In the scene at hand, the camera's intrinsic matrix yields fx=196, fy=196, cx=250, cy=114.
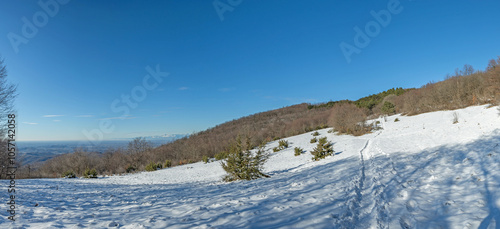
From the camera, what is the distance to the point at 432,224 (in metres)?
3.46

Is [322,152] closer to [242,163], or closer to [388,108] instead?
[242,163]

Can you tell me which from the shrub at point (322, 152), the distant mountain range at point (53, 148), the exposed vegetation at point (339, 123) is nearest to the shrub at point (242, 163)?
the exposed vegetation at point (339, 123)

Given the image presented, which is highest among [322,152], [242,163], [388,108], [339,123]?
[388,108]

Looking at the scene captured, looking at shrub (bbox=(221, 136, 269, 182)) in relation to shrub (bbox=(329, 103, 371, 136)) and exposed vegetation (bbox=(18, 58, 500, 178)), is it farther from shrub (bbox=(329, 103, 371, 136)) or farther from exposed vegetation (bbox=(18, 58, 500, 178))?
shrub (bbox=(329, 103, 371, 136))

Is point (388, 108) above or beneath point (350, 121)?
above

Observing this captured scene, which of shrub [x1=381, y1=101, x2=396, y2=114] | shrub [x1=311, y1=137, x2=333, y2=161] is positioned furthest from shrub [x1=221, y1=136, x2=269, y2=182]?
shrub [x1=381, y1=101, x2=396, y2=114]

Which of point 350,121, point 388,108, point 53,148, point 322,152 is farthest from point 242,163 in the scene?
point 53,148

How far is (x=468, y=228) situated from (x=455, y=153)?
660 centimetres

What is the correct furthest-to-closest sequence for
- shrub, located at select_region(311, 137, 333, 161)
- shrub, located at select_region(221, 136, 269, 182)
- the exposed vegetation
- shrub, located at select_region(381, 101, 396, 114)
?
1. shrub, located at select_region(381, 101, 396, 114)
2. the exposed vegetation
3. shrub, located at select_region(311, 137, 333, 161)
4. shrub, located at select_region(221, 136, 269, 182)

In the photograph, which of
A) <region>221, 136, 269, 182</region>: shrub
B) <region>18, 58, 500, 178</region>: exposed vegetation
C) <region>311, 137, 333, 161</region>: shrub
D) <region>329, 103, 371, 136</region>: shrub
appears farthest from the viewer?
<region>329, 103, 371, 136</region>: shrub

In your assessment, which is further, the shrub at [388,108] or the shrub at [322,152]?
the shrub at [388,108]

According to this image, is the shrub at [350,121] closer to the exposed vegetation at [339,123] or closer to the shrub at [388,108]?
the exposed vegetation at [339,123]

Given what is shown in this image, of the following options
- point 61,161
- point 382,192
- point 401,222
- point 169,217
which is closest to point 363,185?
point 382,192

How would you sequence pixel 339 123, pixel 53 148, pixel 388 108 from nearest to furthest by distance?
1. pixel 339 123
2. pixel 388 108
3. pixel 53 148
